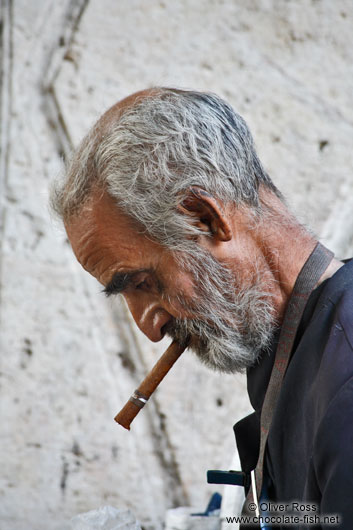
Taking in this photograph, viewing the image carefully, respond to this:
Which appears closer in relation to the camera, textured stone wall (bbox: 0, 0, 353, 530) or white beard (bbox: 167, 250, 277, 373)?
white beard (bbox: 167, 250, 277, 373)

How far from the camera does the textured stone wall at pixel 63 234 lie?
1727 mm

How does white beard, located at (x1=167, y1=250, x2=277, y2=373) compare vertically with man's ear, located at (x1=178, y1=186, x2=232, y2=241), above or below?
below

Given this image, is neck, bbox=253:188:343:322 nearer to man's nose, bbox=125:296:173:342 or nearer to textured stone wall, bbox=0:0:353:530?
man's nose, bbox=125:296:173:342

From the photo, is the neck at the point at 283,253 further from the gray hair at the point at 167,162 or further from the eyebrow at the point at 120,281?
the eyebrow at the point at 120,281

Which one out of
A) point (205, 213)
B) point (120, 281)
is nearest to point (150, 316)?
point (120, 281)

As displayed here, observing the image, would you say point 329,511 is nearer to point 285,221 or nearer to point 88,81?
point 285,221

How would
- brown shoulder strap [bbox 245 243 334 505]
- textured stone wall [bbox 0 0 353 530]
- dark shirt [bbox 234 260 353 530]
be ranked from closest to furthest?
1. dark shirt [bbox 234 260 353 530]
2. brown shoulder strap [bbox 245 243 334 505]
3. textured stone wall [bbox 0 0 353 530]

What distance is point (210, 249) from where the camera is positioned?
3.53 ft

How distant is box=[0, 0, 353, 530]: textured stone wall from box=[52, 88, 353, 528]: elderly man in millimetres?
641

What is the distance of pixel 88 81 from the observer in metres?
1.85

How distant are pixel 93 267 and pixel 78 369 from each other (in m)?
0.68

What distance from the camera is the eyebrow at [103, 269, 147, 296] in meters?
1.09

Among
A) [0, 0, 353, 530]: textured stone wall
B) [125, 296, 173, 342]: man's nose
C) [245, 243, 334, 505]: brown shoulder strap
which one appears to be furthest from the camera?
[0, 0, 353, 530]: textured stone wall

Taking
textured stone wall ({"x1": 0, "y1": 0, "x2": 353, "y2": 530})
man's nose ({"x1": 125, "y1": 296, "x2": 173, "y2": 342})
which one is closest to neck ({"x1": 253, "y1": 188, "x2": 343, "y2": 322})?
man's nose ({"x1": 125, "y1": 296, "x2": 173, "y2": 342})
